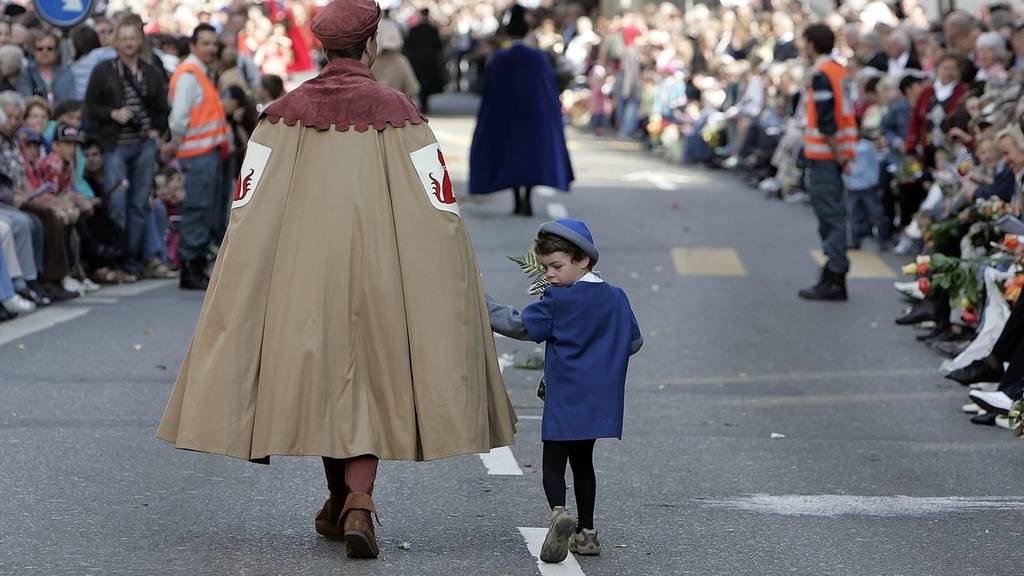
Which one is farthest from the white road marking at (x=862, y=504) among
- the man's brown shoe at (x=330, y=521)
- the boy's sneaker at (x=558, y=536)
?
the man's brown shoe at (x=330, y=521)

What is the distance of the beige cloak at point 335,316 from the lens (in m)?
6.61

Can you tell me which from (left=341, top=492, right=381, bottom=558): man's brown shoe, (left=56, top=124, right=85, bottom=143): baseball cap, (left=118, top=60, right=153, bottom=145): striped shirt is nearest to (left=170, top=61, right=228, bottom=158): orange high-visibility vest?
(left=118, top=60, right=153, bottom=145): striped shirt

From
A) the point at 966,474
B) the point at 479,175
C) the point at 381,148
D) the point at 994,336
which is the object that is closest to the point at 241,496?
the point at 381,148

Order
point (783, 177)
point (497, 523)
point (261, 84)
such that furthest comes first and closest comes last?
point (783, 177) < point (261, 84) < point (497, 523)

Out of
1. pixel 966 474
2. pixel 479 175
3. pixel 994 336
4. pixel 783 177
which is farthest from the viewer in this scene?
pixel 783 177

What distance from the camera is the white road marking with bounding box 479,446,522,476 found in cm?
856

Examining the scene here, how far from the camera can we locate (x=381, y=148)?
6.73 metres

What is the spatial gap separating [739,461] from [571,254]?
2613 mm

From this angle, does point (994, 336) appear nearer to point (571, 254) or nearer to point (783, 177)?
point (571, 254)

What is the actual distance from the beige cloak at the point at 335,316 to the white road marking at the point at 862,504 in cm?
164

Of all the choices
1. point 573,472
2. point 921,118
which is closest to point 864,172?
point 921,118

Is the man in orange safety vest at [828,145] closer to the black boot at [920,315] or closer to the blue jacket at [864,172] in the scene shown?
the black boot at [920,315]

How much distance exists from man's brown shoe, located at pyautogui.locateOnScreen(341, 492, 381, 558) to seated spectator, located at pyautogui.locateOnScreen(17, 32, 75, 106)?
9.99m

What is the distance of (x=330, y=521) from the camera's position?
23.0ft
